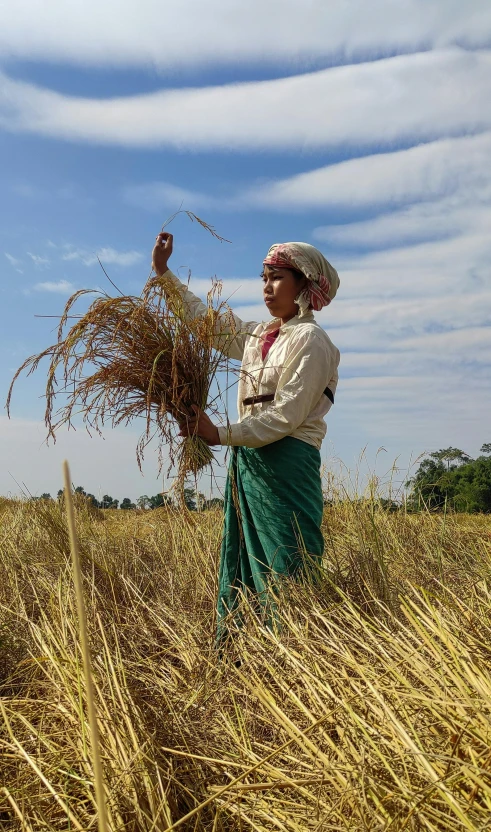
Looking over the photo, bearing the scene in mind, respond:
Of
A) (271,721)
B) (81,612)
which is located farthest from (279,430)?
(81,612)

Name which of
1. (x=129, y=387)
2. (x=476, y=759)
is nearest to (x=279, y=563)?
(x=129, y=387)

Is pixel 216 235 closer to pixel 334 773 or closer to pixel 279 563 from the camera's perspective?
pixel 279 563

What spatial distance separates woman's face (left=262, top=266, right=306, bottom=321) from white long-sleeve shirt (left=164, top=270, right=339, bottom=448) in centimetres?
6

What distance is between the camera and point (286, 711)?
1.79 meters

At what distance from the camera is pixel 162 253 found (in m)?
2.91

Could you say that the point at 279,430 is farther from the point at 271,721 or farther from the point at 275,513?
the point at 271,721

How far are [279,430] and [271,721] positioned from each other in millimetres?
972

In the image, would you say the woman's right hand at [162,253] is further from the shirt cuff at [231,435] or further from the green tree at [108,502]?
the green tree at [108,502]

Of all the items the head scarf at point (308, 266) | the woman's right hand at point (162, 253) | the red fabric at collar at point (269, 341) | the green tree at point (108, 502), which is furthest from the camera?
the green tree at point (108, 502)

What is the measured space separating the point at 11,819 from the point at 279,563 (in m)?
1.17

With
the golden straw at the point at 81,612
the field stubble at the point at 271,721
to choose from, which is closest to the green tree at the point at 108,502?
the field stubble at the point at 271,721

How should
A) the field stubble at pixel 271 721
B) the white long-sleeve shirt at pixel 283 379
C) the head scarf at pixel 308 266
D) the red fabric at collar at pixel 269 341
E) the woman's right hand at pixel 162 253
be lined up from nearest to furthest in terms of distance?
the field stubble at pixel 271 721 → the white long-sleeve shirt at pixel 283 379 → the head scarf at pixel 308 266 → the red fabric at collar at pixel 269 341 → the woman's right hand at pixel 162 253

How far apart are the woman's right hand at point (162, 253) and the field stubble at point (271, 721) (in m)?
1.39

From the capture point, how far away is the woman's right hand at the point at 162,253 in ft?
9.52
